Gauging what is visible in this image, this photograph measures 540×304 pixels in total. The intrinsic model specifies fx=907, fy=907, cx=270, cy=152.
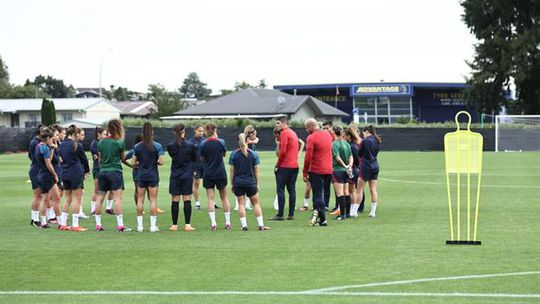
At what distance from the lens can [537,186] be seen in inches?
1100

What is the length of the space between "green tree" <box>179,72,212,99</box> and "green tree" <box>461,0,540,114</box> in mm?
116537

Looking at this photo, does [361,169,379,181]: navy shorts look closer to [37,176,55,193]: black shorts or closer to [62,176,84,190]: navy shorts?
[62,176,84,190]: navy shorts

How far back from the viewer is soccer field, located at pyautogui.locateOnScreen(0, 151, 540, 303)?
10211 millimetres

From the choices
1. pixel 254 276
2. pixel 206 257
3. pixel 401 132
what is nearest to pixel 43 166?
pixel 206 257

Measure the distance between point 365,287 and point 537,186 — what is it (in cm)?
1880

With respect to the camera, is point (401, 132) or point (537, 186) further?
point (401, 132)

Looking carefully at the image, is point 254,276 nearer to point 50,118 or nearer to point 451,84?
point 50,118

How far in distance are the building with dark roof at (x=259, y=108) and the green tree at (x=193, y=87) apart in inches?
3483

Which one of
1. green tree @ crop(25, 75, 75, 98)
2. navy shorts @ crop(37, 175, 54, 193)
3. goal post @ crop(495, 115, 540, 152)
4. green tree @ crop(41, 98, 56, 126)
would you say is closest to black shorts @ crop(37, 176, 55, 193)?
navy shorts @ crop(37, 175, 54, 193)

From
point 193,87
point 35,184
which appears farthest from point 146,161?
point 193,87

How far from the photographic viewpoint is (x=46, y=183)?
17.4m

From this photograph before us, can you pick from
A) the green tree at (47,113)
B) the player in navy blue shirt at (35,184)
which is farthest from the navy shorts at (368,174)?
the green tree at (47,113)

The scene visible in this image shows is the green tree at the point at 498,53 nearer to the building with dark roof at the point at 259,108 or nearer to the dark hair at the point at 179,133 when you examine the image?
the building with dark roof at the point at 259,108

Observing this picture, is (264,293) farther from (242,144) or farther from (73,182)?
(73,182)
